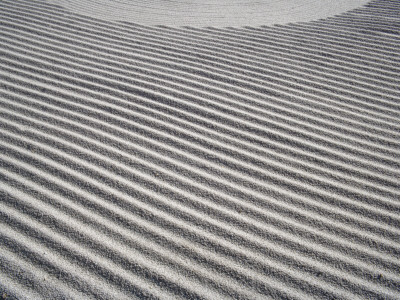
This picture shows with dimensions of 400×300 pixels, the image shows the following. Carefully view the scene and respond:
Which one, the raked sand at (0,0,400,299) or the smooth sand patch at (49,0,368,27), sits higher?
the smooth sand patch at (49,0,368,27)

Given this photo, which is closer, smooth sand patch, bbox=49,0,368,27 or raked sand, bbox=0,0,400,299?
raked sand, bbox=0,0,400,299

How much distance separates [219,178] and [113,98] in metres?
Result: 1.17

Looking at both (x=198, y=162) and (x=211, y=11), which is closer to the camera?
(x=198, y=162)

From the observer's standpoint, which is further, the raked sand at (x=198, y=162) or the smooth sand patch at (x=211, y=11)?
the smooth sand patch at (x=211, y=11)

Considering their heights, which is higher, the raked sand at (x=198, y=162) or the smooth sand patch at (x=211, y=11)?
the smooth sand patch at (x=211, y=11)

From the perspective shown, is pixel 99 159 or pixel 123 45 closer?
pixel 99 159

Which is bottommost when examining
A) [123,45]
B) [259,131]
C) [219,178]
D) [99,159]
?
[99,159]

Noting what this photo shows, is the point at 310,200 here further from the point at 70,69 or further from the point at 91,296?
the point at 70,69

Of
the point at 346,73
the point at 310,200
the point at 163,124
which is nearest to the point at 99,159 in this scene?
the point at 163,124

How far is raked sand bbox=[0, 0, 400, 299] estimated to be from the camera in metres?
1.51

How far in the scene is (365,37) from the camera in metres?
3.34

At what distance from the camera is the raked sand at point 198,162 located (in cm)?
151

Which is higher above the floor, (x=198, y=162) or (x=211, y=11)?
(x=211, y=11)

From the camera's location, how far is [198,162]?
206cm
